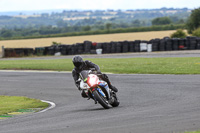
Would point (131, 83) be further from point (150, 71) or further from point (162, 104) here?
point (162, 104)

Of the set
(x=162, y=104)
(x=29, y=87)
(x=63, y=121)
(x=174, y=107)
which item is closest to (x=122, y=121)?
(x=63, y=121)

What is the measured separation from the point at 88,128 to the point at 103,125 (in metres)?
0.36

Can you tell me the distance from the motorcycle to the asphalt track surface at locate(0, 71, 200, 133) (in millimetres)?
309

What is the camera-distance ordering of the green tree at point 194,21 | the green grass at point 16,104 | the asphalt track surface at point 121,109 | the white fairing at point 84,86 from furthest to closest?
the green tree at point 194,21 → the green grass at point 16,104 → the white fairing at point 84,86 → the asphalt track surface at point 121,109

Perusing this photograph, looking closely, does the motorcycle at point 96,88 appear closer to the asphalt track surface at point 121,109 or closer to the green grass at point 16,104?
the asphalt track surface at point 121,109

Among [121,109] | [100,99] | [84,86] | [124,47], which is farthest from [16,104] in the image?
[124,47]

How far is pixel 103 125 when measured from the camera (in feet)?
27.4

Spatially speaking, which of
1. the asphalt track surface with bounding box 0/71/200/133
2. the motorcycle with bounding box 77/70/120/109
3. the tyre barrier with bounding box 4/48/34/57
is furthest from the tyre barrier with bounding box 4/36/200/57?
the motorcycle with bounding box 77/70/120/109

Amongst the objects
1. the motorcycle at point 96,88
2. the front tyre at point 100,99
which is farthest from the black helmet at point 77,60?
the front tyre at point 100,99

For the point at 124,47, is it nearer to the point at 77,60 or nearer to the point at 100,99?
the point at 77,60

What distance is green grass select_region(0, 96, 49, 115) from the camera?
13.1m

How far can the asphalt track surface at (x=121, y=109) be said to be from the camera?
8.07 m

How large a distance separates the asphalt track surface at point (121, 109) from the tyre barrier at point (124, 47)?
60.4ft

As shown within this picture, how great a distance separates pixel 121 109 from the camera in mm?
11219
